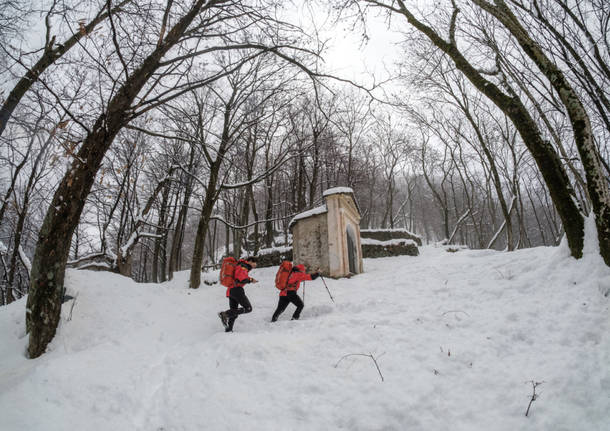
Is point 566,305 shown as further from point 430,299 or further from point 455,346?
point 430,299

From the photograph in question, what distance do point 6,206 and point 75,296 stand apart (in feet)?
34.3

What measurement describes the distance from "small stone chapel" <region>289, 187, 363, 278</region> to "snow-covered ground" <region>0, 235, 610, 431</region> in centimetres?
444

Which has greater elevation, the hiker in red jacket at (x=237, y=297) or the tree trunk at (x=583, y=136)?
the tree trunk at (x=583, y=136)

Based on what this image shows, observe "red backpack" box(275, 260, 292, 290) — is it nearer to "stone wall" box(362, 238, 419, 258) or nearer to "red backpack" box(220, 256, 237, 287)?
"red backpack" box(220, 256, 237, 287)

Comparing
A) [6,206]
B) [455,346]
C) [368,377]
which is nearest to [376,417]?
[368,377]

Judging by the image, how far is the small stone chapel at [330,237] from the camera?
10.1 meters

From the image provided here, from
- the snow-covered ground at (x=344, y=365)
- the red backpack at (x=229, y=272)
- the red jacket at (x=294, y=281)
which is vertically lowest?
the snow-covered ground at (x=344, y=365)

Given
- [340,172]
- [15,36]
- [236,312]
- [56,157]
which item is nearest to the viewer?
[56,157]

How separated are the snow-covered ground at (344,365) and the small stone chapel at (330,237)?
4.44 m

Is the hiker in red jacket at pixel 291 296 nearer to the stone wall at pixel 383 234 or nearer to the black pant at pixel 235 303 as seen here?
the black pant at pixel 235 303

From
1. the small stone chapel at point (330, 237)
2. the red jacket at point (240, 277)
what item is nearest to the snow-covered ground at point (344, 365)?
the red jacket at point (240, 277)

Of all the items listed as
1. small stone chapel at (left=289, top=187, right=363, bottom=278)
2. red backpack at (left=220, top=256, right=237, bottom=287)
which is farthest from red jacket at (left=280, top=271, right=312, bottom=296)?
small stone chapel at (left=289, top=187, right=363, bottom=278)

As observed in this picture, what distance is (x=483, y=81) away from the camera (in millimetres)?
5125

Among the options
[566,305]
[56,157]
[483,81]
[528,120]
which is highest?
[483,81]
